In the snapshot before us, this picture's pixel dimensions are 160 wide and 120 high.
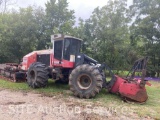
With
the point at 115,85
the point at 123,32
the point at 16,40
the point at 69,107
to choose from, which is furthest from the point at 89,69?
the point at 16,40

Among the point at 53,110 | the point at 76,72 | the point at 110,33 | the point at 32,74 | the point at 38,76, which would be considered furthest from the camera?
Result: the point at 110,33

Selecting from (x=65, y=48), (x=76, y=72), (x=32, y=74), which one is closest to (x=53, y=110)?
(x=76, y=72)

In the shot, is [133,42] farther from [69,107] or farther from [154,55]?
[69,107]

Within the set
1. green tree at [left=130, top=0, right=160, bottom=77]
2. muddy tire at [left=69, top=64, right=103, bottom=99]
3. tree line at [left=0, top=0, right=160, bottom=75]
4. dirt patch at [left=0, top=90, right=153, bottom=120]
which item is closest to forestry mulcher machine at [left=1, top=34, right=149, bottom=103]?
muddy tire at [left=69, top=64, right=103, bottom=99]

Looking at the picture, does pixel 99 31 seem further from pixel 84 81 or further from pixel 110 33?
pixel 84 81

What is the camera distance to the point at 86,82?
7418 mm

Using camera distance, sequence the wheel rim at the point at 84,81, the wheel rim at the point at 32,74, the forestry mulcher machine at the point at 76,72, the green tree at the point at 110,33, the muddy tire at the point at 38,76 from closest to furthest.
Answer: the forestry mulcher machine at the point at 76,72 < the wheel rim at the point at 84,81 < the muddy tire at the point at 38,76 < the wheel rim at the point at 32,74 < the green tree at the point at 110,33

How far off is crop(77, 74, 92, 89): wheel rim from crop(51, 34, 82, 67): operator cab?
128cm

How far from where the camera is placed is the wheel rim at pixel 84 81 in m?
7.21

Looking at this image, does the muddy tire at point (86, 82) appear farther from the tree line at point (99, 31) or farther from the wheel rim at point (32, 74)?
the tree line at point (99, 31)

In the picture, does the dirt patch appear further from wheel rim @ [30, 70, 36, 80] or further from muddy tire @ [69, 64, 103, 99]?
wheel rim @ [30, 70, 36, 80]

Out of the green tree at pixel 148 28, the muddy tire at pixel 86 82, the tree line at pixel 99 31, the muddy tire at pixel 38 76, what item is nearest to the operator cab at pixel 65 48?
the muddy tire at pixel 38 76

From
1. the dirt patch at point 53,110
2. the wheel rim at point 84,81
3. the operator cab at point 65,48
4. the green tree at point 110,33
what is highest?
the green tree at point 110,33

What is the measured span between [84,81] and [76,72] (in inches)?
19.1
